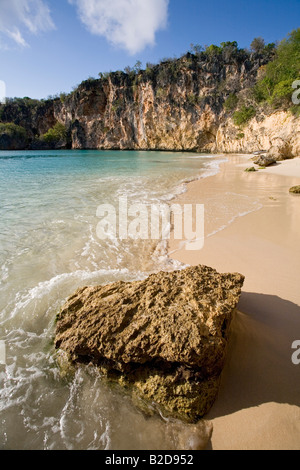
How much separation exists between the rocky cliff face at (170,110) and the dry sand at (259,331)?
2427 cm

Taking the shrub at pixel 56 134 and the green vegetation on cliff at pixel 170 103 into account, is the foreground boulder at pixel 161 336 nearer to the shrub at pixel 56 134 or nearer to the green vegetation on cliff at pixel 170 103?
the green vegetation on cliff at pixel 170 103

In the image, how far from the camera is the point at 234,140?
34562mm

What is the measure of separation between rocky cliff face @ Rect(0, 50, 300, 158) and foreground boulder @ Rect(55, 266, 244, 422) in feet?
89.0

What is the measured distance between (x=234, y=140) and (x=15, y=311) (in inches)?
1532

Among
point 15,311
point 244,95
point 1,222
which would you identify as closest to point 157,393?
point 15,311

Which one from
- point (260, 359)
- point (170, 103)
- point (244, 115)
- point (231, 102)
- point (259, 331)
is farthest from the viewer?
point (170, 103)

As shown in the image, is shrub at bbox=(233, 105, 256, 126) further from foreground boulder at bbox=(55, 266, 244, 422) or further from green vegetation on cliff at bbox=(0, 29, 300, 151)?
foreground boulder at bbox=(55, 266, 244, 422)

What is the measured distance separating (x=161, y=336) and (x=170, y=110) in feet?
168

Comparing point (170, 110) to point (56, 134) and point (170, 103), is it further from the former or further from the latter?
point (56, 134)

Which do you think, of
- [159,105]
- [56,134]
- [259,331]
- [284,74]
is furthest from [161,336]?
[56,134]

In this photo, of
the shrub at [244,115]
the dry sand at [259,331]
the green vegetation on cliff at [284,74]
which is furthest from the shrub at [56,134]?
the dry sand at [259,331]

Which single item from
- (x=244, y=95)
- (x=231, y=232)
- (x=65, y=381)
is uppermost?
(x=244, y=95)

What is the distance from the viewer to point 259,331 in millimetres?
2219

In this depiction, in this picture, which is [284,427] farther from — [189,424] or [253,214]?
[253,214]
